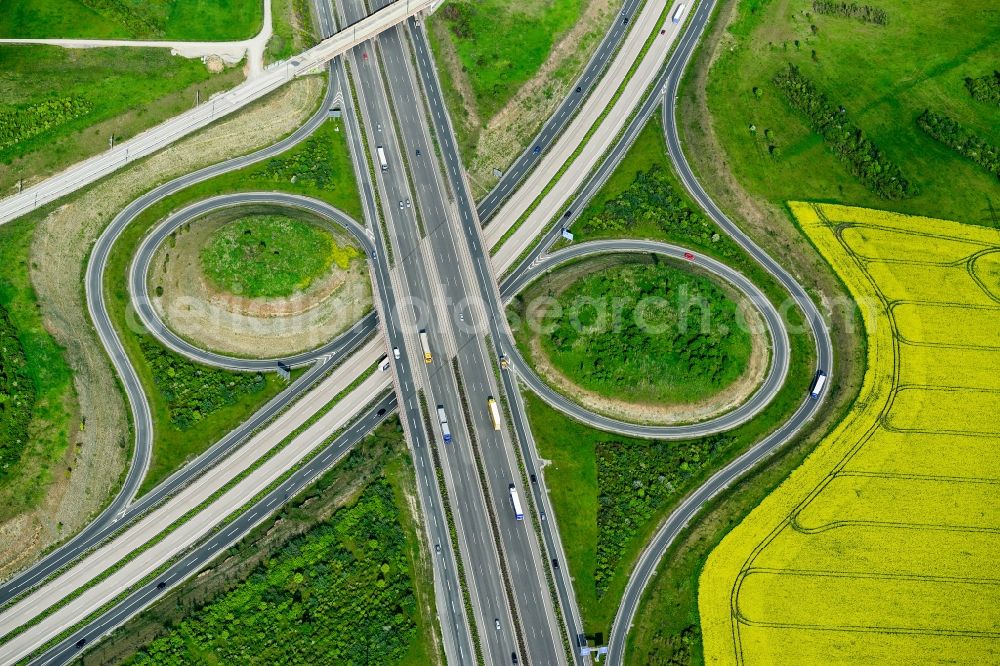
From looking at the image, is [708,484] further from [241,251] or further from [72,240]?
[72,240]

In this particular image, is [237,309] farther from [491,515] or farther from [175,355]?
[491,515]

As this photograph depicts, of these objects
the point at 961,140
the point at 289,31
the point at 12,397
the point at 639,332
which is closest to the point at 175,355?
the point at 12,397

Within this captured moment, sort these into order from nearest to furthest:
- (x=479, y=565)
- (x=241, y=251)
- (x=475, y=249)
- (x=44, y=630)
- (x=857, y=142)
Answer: (x=44, y=630) < (x=479, y=565) < (x=241, y=251) < (x=475, y=249) < (x=857, y=142)

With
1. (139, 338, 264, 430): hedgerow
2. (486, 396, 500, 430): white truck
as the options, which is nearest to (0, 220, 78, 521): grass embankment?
(139, 338, 264, 430): hedgerow

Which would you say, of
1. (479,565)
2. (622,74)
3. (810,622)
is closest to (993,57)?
(622,74)

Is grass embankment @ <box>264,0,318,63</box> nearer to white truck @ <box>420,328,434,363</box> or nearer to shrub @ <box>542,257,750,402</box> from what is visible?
white truck @ <box>420,328,434,363</box>

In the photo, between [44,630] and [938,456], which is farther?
[938,456]

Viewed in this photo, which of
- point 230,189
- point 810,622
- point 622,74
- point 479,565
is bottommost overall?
point 810,622
